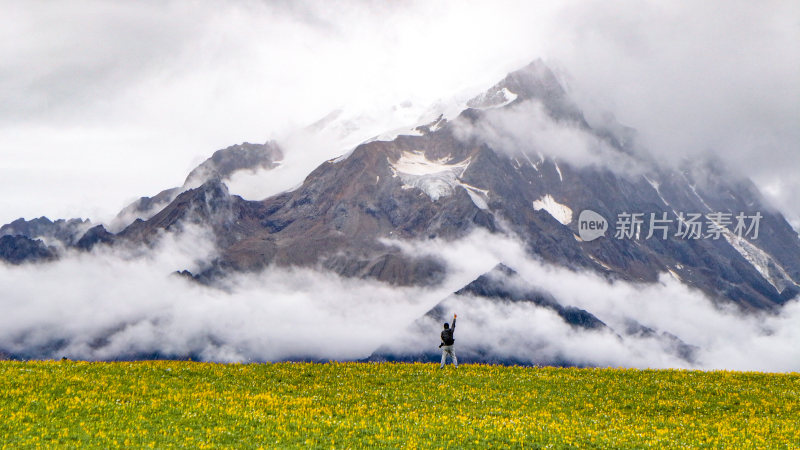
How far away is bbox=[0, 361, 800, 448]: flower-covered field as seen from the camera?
31.2 meters

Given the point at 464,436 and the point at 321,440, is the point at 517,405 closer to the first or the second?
the point at 464,436

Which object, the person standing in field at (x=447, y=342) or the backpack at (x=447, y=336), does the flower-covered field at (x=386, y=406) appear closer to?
the person standing in field at (x=447, y=342)

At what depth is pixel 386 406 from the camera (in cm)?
3828

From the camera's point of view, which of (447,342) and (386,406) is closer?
(386,406)

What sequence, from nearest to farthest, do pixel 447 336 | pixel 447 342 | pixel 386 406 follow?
1. pixel 386 406
2. pixel 447 336
3. pixel 447 342

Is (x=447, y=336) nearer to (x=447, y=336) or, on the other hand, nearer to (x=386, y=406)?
(x=447, y=336)

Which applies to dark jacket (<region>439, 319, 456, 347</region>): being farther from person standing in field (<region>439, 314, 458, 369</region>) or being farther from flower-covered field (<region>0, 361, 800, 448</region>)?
flower-covered field (<region>0, 361, 800, 448</region>)

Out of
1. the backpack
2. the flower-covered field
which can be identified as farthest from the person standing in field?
the flower-covered field

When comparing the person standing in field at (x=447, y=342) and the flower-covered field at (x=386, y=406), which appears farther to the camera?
the person standing in field at (x=447, y=342)

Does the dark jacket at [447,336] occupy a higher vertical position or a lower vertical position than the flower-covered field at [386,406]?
higher

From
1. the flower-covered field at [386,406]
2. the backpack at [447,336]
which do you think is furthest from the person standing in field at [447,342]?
the flower-covered field at [386,406]

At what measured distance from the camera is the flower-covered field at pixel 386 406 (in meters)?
31.2

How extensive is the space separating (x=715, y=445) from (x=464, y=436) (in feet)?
35.8

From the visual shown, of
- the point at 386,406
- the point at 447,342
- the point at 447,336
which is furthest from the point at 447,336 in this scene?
the point at 386,406
